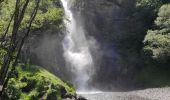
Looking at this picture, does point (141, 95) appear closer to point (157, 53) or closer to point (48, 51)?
point (157, 53)

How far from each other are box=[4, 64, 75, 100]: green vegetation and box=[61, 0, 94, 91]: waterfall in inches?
753

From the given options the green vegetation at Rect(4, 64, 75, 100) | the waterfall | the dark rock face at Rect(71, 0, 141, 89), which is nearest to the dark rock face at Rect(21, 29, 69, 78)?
the waterfall

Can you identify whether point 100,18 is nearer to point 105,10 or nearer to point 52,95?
point 105,10

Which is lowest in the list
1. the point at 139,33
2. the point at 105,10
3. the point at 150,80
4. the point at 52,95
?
the point at 52,95

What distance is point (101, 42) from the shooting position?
168ft

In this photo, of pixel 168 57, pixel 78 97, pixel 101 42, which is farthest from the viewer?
pixel 101 42

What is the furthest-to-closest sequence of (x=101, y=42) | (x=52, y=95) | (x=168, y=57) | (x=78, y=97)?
(x=101, y=42), (x=168, y=57), (x=78, y=97), (x=52, y=95)

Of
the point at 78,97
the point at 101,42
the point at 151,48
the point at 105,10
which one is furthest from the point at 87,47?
the point at 78,97

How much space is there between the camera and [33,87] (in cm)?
2491

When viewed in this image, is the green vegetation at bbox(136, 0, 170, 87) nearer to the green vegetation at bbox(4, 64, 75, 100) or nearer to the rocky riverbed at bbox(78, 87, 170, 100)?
the rocky riverbed at bbox(78, 87, 170, 100)

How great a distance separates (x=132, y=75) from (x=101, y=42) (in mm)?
7121

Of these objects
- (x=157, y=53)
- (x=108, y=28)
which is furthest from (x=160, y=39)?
(x=108, y=28)

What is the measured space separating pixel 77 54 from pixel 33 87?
25.5m

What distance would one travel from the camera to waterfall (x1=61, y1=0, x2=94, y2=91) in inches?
1861
